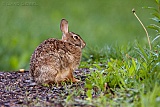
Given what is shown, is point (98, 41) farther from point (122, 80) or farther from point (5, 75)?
point (122, 80)

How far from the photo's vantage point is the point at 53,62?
7996 millimetres

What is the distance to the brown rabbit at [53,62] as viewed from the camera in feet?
26.2

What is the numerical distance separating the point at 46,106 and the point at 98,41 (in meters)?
7.77

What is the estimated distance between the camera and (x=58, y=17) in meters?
17.0

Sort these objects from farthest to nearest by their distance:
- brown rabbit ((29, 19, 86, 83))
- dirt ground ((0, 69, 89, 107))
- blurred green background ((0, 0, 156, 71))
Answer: blurred green background ((0, 0, 156, 71))
brown rabbit ((29, 19, 86, 83))
dirt ground ((0, 69, 89, 107))

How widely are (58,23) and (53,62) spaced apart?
812 centimetres

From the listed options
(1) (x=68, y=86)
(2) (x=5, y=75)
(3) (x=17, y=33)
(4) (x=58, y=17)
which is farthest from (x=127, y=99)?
(4) (x=58, y=17)

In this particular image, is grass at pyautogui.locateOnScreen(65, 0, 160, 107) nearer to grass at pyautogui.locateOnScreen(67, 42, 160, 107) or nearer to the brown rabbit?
grass at pyautogui.locateOnScreen(67, 42, 160, 107)

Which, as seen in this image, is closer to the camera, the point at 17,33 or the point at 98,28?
the point at 17,33

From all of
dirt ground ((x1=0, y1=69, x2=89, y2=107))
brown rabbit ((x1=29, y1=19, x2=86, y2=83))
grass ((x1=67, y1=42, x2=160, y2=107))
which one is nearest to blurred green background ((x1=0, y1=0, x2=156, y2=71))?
dirt ground ((x1=0, y1=69, x2=89, y2=107))

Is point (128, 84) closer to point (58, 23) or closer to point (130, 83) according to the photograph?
point (130, 83)

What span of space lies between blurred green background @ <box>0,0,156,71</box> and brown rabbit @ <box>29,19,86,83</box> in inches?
122

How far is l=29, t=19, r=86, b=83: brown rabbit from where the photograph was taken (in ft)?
26.2

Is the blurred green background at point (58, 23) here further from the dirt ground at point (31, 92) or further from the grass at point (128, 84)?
the grass at point (128, 84)
